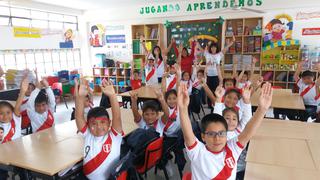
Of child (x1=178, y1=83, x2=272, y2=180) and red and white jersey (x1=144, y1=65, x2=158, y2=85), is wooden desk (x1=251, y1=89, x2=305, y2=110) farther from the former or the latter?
red and white jersey (x1=144, y1=65, x2=158, y2=85)

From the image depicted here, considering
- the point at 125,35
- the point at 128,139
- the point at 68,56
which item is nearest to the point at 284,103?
the point at 128,139

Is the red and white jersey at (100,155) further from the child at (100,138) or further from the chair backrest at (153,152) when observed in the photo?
the chair backrest at (153,152)

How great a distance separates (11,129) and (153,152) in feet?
5.04

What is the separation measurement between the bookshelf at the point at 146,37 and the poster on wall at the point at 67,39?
205cm

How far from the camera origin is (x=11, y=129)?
2562 millimetres

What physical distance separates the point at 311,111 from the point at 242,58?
2.98m

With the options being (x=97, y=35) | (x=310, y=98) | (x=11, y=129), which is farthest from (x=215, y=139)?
(x=97, y=35)

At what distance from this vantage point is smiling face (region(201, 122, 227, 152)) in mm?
1569

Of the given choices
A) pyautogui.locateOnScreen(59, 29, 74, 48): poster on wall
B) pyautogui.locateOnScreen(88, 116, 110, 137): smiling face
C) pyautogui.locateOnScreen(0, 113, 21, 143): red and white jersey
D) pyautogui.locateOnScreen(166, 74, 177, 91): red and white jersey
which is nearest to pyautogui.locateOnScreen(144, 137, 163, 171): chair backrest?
pyautogui.locateOnScreen(88, 116, 110, 137): smiling face

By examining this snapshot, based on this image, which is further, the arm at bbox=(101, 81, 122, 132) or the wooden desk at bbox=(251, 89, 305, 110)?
the wooden desk at bbox=(251, 89, 305, 110)

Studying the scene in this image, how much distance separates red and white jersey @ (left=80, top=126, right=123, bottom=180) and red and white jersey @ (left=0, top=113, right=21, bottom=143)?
104cm

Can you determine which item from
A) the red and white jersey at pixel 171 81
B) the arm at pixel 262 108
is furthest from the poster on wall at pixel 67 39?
the arm at pixel 262 108

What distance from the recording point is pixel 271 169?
166 cm

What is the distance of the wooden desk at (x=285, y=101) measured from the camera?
339 centimetres
